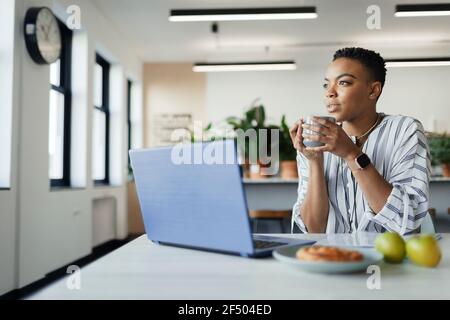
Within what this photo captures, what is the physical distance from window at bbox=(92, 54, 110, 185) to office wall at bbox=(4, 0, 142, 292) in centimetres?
22

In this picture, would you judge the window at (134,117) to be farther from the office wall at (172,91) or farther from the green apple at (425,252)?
the green apple at (425,252)

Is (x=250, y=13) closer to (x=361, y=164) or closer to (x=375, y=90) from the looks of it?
(x=375, y=90)

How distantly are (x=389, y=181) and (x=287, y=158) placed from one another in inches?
108

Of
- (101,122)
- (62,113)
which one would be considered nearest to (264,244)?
(62,113)

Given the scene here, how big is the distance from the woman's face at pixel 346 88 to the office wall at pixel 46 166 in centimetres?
253

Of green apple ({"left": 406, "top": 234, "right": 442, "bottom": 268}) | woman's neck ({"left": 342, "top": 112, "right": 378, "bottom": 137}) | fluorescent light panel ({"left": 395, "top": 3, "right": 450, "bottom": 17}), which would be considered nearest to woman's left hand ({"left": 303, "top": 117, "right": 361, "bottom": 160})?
woman's neck ({"left": 342, "top": 112, "right": 378, "bottom": 137})

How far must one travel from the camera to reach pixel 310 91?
716 centimetres

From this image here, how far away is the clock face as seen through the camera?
3424 millimetres

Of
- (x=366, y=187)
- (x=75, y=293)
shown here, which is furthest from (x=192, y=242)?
(x=366, y=187)

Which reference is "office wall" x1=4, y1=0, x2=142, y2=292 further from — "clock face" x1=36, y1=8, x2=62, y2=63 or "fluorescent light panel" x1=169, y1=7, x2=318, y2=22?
"fluorescent light panel" x1=169, y1=7, x2=318, y2=22

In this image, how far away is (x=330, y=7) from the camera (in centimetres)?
511

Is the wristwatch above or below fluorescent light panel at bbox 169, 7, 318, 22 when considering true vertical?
below
